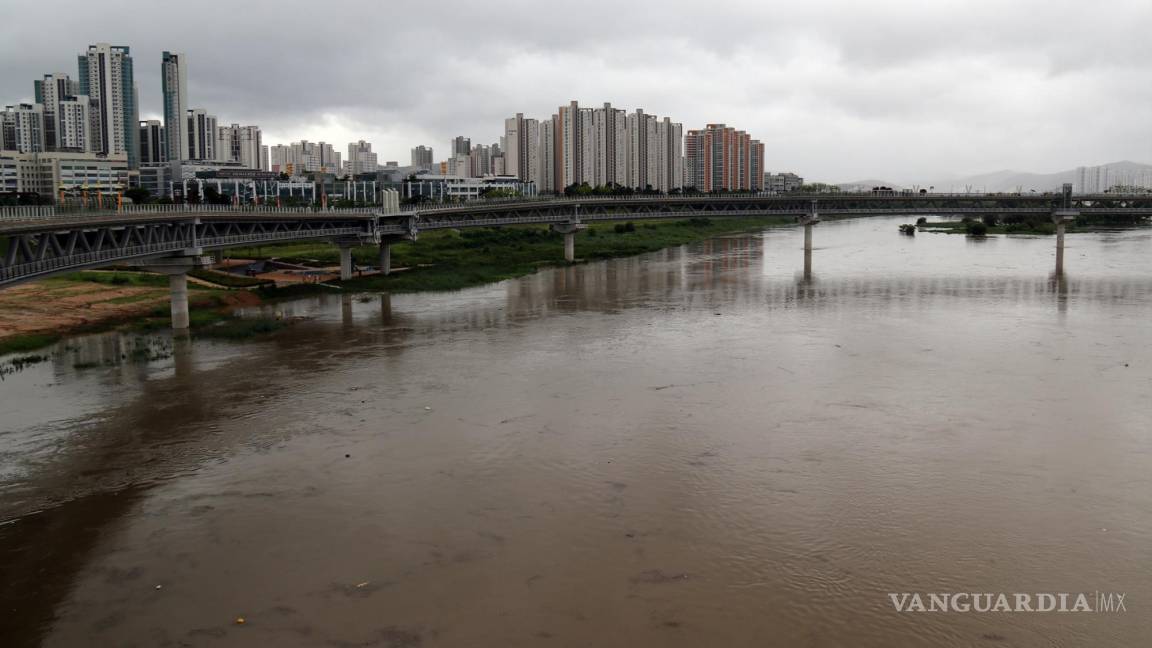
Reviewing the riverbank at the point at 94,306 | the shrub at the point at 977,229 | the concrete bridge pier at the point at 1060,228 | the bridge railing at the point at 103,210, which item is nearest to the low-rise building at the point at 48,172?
the riverbank at the point at 94,306

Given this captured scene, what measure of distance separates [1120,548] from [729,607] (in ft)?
22.2

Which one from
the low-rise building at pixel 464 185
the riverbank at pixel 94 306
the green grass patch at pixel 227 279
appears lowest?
Result: the riverbank at pixel 94 306

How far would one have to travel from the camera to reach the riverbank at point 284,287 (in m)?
Result: 35.3

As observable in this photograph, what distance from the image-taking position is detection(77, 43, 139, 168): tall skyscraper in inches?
5886

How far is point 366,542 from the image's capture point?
1430cm

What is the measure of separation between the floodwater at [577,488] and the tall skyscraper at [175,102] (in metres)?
142

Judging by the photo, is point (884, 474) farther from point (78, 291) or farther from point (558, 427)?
point (78, 291)

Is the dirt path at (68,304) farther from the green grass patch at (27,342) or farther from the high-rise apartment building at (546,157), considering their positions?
the high-rise apartment building at (546,157)

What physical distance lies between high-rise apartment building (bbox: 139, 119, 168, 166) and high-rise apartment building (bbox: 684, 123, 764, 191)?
10223 cm

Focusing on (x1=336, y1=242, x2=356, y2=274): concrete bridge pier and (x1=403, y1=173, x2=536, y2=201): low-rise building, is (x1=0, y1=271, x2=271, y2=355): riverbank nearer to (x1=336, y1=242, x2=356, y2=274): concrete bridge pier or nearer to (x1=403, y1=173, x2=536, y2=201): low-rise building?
(x1=336, y1=242, x2=356, y2=274): concrete bridge pier

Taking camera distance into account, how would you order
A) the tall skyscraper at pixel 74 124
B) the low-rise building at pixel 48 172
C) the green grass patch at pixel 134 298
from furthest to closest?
the tall skyscraper at pixel 74 124 < the low-rise building at pixel 48 172 < the green grass patch at pixel 134 298

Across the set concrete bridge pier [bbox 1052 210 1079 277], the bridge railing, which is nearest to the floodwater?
the bridge railing

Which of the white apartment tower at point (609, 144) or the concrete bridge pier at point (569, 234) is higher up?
the white apartment tower at point (609, 144)

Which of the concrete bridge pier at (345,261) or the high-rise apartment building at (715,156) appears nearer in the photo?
the concrete bridge pier at (345,261)
